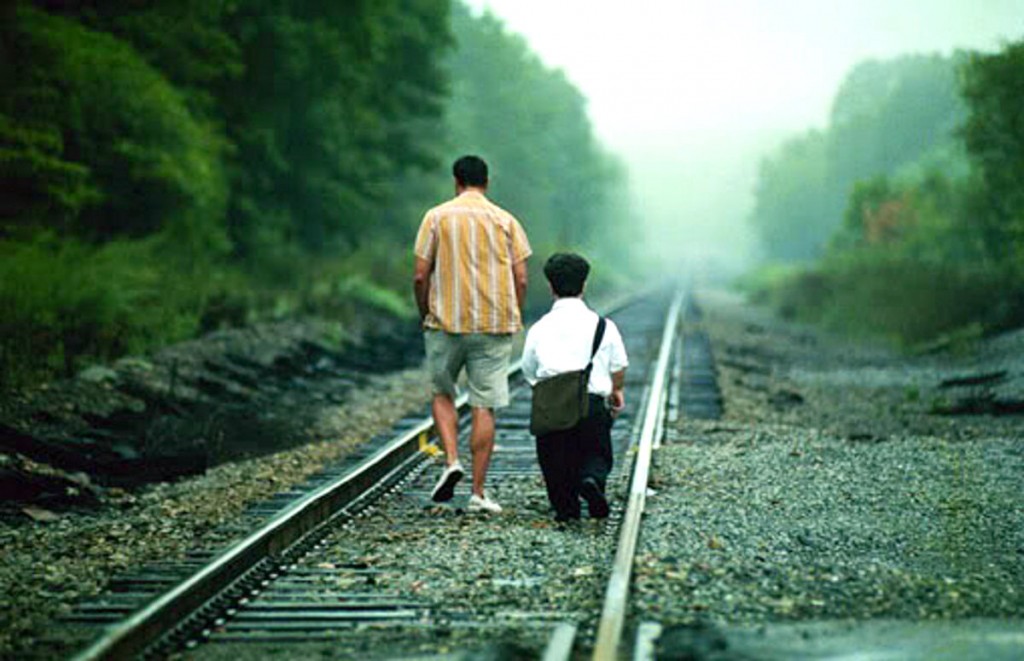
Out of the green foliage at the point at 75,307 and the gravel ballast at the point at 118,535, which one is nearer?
the gravel ballast at the point at 118,535

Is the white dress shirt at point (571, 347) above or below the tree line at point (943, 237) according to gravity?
below

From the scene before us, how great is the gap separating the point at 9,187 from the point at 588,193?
231 ft

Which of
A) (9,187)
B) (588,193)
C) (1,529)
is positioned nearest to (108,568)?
(1,529)

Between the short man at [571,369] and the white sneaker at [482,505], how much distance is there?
1.15 ft

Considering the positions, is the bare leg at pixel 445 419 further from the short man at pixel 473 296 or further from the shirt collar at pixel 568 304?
the shirt collar at pixel 568 304

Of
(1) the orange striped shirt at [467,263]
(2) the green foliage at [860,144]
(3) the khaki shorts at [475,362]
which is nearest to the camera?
(1) the orange striped shirt at [467,263]

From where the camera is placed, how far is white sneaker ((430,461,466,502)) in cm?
732

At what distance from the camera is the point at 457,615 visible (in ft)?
16.7

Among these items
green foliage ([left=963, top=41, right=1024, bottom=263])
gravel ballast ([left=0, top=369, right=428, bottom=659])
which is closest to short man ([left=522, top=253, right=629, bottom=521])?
gravel ballast ([left=0, top=369, right=428, bottom=659])

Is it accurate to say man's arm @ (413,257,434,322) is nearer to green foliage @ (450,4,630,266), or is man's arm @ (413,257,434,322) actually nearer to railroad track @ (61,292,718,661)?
railroad track @ (61,292,718,661)

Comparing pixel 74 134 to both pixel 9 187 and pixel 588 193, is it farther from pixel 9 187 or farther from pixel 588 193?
pixel 588 193

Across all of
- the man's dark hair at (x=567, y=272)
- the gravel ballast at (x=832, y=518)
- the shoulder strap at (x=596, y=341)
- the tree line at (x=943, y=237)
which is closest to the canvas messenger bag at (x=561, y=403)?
the shoulder strap at (x=596, y=341)

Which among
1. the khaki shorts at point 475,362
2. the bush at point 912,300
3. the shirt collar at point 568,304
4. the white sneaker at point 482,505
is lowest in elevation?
the white sneaker at point 482,505

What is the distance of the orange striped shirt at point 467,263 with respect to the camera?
7.14 m
